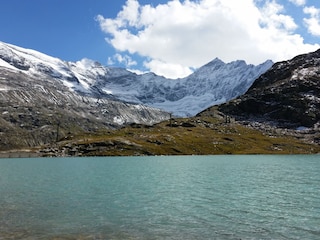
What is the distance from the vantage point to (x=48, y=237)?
36781 mm

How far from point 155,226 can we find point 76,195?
90.6 ft

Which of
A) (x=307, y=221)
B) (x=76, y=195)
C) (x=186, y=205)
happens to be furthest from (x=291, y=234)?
(x=76, y=195)

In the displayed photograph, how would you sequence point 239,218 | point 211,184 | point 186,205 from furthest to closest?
1. point 211,184
2. point 186,205
3. point 239,218

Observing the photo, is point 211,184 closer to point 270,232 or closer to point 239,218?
point 239,218

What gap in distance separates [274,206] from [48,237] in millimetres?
29944

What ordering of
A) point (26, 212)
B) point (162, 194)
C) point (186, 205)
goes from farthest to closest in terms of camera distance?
point (162, 194) → point (186, 205) → point (26, 212)

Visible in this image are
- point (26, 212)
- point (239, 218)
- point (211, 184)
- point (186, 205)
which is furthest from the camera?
point (211, 184)

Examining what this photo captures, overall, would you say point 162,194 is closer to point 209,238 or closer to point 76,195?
point 76,195

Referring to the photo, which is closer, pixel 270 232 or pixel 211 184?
pixel 270 232

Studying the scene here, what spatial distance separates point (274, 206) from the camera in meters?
52.1

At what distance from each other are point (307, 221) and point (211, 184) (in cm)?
3511

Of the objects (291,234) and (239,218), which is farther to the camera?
(239,218)

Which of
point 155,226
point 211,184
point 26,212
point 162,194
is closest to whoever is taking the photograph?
point 155,226

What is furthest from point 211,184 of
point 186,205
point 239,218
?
point 239,218
